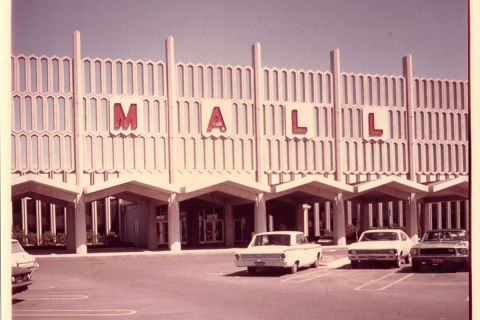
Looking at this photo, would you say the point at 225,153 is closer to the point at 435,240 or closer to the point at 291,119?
the point at 291,119

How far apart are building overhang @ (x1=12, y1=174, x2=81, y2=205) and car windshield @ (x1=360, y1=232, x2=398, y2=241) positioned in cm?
1989

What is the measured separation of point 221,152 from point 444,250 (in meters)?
26.0

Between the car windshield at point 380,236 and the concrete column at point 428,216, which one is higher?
the car windshield at point 380,236

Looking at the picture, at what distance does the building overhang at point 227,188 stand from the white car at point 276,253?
57.0ft

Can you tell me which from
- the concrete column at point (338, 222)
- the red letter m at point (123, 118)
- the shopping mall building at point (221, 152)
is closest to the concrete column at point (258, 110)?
the shopping mall building at point (221, 152)

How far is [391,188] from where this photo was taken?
149 ft

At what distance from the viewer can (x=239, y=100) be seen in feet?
149

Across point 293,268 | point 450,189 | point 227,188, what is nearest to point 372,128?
point 450,189

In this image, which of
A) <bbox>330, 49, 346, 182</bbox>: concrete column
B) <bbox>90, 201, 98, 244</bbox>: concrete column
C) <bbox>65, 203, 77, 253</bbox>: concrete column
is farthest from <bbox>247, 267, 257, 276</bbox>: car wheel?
<bbox>90, 201, 98, 244</bbox>: concrete column

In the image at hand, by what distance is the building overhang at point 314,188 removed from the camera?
137 ft

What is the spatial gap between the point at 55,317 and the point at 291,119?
1405 inches

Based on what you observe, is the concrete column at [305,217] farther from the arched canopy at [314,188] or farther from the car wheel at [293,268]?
the car wheel at [293,268]

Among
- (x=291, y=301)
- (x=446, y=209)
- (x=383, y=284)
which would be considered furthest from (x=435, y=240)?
(x=446, y=209)

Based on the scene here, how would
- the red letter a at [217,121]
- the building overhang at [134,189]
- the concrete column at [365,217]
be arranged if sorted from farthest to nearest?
the concrete column at [365,217] → the red letter a at [217,121] → the building overhang at [134,189]
